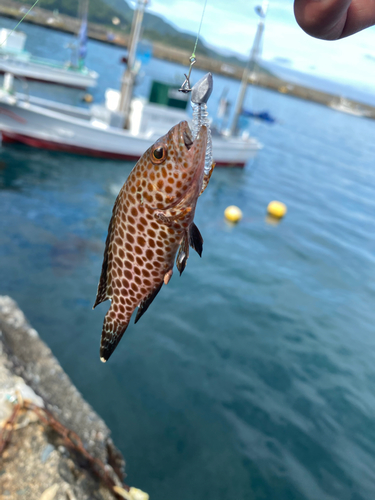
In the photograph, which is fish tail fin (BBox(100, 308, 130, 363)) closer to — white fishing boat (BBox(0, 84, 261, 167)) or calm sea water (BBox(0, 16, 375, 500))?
calm sea water (BBox(0, 16, 375, 500))

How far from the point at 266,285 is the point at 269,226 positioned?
6.41 m

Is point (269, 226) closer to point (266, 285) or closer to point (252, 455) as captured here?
point (266, 285)

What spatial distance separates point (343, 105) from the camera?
15838 cm

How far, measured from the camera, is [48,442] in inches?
177

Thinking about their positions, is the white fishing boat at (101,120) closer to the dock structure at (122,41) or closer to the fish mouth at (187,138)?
the dock structure at (122,41)

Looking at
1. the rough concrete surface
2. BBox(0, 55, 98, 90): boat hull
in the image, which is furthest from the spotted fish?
BBox(0, 55, 98, 90): boat hull

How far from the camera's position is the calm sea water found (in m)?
7.41

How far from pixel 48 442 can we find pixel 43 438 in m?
0.07

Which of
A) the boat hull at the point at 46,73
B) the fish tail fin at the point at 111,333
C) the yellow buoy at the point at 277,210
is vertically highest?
the boat hull at the point at 46,73

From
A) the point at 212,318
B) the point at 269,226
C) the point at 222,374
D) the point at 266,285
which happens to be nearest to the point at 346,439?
the point at 222,374

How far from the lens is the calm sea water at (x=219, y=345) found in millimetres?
7414

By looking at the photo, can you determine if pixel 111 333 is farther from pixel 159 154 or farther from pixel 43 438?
pixel 43 438

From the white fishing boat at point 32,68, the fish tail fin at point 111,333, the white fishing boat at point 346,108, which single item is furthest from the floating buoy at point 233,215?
the white fishing boat at point 346,108

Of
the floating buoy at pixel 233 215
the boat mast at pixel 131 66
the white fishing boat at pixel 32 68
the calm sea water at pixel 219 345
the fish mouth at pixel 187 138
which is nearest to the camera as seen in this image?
the fish mouth at pixel 187 138
